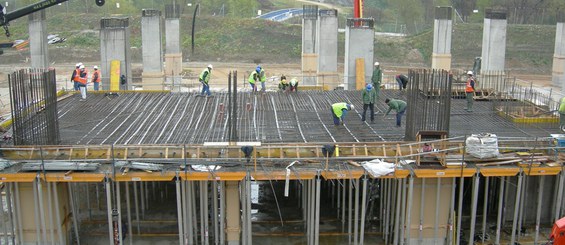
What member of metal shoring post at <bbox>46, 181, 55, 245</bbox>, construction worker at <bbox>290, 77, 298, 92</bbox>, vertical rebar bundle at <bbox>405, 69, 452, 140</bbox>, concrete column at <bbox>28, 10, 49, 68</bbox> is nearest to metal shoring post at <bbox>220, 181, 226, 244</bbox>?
metal shoring post at <bbox>46, 181, 55, 245</bbox>

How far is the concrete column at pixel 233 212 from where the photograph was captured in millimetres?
14297

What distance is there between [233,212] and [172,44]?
18.7 metres

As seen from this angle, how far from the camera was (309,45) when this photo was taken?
110 feet

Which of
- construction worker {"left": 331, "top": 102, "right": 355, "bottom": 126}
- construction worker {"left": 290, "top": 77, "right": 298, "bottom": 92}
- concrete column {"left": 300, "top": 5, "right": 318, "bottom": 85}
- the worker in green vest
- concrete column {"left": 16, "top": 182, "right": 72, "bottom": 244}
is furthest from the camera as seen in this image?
concrete column {"left": 300, "top": 5, "right": 318, "bottom": 85}

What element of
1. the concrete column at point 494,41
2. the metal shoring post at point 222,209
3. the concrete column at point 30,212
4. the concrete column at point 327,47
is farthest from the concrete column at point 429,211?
the concrete column at point 494,41

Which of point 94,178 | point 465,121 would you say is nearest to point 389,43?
point 465,121

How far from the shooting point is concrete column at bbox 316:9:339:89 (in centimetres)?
3012

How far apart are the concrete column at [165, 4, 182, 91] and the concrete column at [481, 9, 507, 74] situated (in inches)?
574

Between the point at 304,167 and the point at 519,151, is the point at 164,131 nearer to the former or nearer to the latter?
the point at 304,167

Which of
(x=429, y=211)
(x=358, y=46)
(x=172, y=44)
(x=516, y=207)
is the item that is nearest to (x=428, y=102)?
(x=429, y=211)

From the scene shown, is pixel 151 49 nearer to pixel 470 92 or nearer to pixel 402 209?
pixel 470 92

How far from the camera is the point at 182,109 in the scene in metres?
20.8

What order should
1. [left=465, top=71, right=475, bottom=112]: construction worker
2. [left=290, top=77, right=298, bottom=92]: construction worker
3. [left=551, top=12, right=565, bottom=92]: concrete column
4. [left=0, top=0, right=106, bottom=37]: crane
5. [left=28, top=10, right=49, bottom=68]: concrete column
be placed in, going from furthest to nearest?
[left=551, top=12, right=565, bottom=92]: concrete column, [left=28, top=10, right=49, bottom=68]: concrete column, [left=290, top=77, right=298, bottom=92]: construction worker, [left=465, top=71, right=475, bottom=112]: construction worker, [left=0, top=0, right=106, bottom=37]: crane

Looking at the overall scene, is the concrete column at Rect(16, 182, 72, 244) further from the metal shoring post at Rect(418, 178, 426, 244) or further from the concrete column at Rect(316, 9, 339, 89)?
the concrete column at Rect(316, 9, 339, 89)
